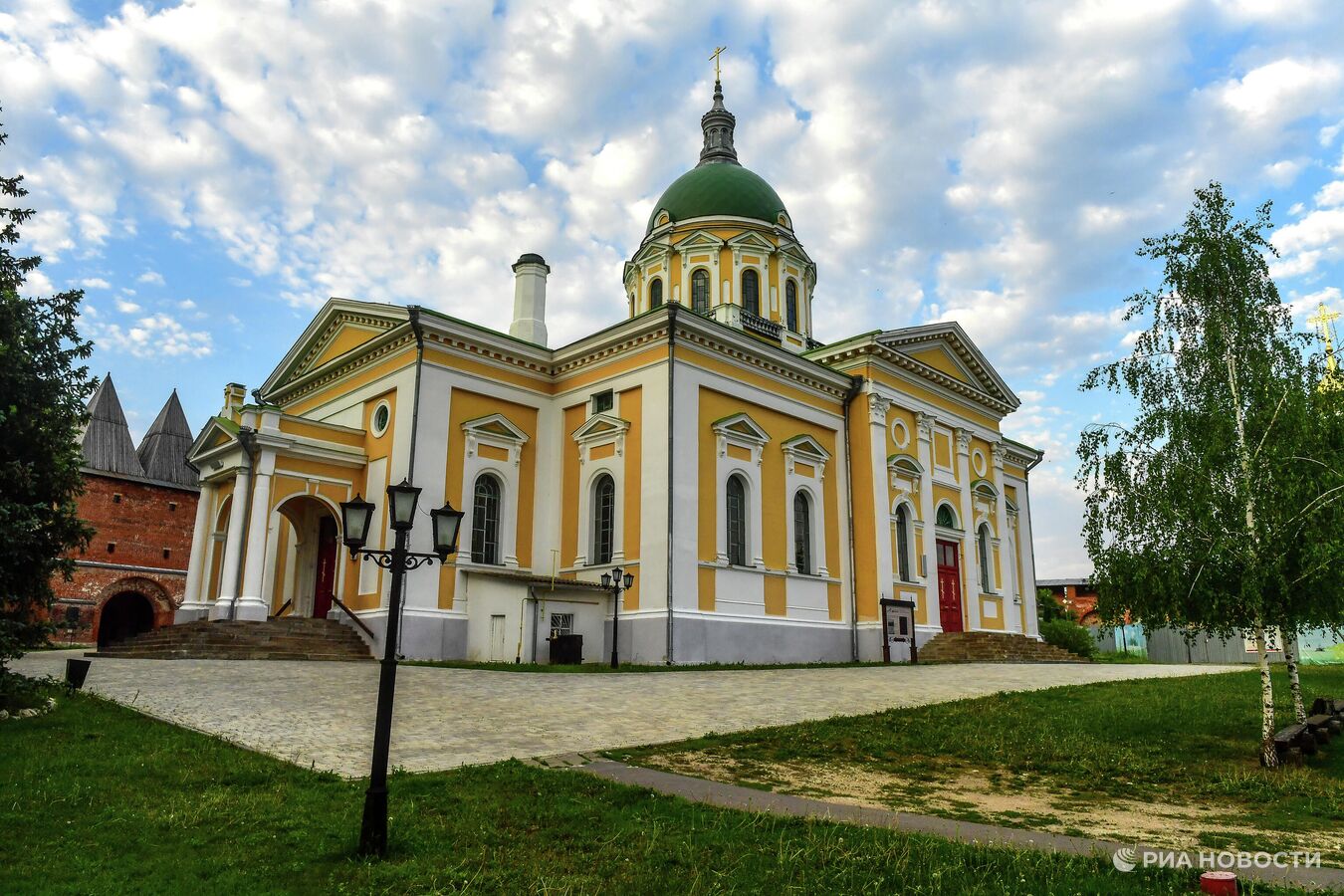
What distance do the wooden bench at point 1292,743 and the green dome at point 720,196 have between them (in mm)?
24807

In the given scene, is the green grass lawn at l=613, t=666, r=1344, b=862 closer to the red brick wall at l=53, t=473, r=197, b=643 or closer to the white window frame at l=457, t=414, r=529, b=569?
the white window frame at l=457, t=414, r=529, b=569

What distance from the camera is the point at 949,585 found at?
29.9 m

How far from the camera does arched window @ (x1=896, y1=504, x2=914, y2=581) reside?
28.0 meters

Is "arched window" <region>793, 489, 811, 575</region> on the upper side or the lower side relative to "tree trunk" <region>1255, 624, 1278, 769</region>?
upper

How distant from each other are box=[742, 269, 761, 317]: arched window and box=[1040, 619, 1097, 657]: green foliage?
15.4 m

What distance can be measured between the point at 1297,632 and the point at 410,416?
1817cm

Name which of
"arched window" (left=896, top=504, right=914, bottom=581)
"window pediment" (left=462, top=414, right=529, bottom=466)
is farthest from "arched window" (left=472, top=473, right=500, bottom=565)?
"arched window" (left=896, top=504, right=914, bottom=581)

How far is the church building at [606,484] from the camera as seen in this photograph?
2245 cm

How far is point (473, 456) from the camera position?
23.9 metres

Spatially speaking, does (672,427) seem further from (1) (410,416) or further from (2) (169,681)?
(2) (169,681)

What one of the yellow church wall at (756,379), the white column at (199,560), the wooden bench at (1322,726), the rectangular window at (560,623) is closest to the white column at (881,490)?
the yellow church wall at (756,379)

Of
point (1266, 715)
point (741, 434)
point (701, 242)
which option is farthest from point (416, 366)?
point (1266, 715)

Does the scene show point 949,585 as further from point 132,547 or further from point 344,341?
point 132,547

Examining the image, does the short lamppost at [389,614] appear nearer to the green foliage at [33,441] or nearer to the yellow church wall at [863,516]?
the green foliage at [33,441]
